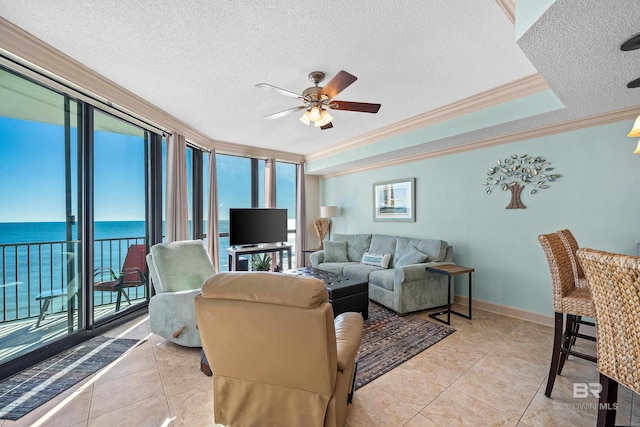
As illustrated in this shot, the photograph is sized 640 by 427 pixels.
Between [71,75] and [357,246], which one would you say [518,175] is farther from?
[71,75]

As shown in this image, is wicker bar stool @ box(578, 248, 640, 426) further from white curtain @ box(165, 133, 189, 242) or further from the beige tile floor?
white curtain @ box(165, 133, 189, 242)

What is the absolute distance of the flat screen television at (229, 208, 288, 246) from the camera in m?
4.71

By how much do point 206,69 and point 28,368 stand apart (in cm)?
288

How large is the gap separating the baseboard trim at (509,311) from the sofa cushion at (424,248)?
2.30ft

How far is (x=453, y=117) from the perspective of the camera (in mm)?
3230

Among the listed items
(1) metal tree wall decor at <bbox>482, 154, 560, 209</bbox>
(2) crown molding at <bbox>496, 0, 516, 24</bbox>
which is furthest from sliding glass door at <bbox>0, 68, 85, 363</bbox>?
(1) metal tree wall decor at <bbox>482, 154, 560, 209</bbox>

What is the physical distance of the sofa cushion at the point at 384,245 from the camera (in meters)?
4.38

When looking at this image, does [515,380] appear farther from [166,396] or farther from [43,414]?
[43,414]

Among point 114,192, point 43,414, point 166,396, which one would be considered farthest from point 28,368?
point 114,192

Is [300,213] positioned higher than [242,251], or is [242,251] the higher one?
[300,213]

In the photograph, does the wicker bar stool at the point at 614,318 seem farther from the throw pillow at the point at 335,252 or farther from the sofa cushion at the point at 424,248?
the throw pillow at the point at 335,252

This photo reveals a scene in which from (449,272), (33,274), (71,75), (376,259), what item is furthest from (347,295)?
(71,75)

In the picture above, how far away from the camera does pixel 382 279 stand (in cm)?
362

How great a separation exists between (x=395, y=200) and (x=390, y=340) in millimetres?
2600
